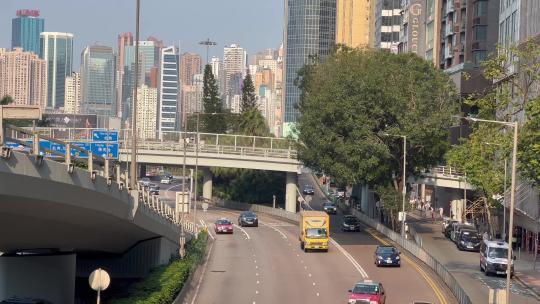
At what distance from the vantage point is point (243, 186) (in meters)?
129

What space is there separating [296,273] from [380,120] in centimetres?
2652

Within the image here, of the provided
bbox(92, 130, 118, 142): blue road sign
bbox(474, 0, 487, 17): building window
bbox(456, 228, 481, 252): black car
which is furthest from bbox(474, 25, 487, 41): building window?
bbox(92, 130, 118, 142): blue road sign

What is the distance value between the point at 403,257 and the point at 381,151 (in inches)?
565

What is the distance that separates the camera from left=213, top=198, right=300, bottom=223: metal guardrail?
99000mm

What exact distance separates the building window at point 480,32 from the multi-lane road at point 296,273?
4518cm

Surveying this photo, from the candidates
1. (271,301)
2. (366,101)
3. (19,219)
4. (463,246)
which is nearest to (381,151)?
(366,101)

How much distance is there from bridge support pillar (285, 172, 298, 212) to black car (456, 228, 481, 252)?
127 ft

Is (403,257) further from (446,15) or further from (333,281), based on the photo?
(446,15)

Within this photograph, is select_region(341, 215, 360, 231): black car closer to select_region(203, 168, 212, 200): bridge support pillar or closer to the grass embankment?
the grass embankment

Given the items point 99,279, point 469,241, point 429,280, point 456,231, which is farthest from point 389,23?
point 99,279

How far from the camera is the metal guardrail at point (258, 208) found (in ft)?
325

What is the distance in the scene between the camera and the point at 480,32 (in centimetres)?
12056

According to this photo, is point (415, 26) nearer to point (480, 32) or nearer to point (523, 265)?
point (480, 32)

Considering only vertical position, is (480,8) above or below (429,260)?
above
